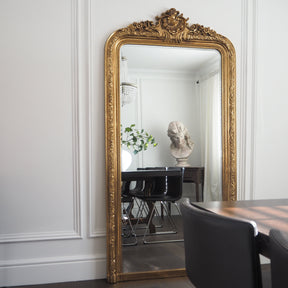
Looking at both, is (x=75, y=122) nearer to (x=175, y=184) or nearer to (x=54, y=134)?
(x=54, y=134)

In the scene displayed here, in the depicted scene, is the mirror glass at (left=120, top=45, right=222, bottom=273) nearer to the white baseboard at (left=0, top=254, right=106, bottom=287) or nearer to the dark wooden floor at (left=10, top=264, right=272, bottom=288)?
the dark wooden floor at (left=10, top=264, right=272, bottom=288)

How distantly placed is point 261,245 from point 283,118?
93.6 inches

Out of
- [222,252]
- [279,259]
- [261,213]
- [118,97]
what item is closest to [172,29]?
[118,97]

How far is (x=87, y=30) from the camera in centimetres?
287

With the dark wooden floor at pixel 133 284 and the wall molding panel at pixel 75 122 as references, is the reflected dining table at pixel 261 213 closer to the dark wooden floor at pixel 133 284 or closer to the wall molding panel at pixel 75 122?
the dark wooden floor at pixel 133 284

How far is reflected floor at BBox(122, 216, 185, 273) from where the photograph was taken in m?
2.89

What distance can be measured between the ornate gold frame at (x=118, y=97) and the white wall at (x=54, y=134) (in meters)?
0.09

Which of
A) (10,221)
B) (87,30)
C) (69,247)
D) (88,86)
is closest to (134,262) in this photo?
(69,247)

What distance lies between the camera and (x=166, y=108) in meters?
2.97

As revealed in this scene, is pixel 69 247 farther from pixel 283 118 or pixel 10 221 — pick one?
pixel 283 118

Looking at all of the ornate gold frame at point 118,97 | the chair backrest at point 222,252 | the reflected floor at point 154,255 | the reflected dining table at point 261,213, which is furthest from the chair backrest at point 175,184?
the chair backrest at point 222,252

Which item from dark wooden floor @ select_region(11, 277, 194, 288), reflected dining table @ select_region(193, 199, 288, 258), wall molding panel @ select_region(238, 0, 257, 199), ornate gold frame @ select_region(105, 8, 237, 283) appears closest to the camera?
reflected dining table @ select_region(193, 199, 288, 258)

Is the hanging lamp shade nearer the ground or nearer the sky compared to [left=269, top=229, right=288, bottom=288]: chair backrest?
nearer the sky

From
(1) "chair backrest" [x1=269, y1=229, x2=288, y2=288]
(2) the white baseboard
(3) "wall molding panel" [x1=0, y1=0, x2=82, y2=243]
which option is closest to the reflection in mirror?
(3) "wall molding panel" [x1=0, y1=0, x2=82, y2=243]
